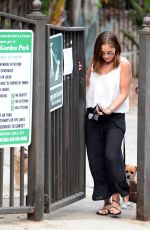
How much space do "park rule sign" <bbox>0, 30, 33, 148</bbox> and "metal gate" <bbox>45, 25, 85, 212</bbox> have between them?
243 millimetres

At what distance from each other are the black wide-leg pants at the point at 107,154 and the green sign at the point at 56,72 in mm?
501

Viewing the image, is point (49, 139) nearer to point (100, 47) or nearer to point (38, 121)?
point (38, 121)

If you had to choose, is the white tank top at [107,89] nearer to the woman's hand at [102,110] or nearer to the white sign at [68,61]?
the woman's hand at [102,110]

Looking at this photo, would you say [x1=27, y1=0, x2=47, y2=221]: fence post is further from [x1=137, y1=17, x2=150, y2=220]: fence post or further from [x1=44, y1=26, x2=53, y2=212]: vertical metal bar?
[x1=137, y1=17, x2=150, y2=220]: fence post

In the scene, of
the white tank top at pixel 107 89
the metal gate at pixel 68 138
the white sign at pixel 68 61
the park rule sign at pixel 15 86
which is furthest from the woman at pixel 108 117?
the park rule sign at pixel 15 86

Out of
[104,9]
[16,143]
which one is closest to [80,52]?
[16,143]

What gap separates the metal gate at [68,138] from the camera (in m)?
7.66

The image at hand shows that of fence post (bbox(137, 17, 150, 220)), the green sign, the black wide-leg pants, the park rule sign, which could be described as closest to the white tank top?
the black wide-leg pants

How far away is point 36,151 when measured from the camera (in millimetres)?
7367

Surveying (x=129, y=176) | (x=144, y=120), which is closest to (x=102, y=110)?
(x=144, y=120)

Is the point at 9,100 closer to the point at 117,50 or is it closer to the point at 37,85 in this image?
the point at 37,85

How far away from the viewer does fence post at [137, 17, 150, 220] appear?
788 centimetres

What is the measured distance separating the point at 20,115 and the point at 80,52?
133cm

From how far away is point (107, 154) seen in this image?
801cm
